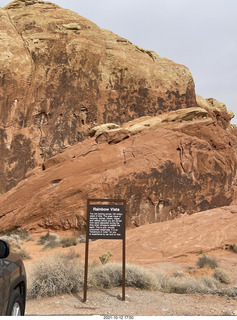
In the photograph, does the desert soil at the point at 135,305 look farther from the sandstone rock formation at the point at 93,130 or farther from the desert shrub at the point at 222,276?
the sandstone rock formation at the point at 93,130

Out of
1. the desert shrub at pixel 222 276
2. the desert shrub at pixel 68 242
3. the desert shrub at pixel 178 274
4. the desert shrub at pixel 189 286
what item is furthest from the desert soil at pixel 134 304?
the desert shrub at pixel 68 242

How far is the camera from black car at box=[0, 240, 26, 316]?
141 inches

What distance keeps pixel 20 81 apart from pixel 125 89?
9986 millimetres

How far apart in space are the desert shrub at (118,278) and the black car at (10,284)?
416 centimetres

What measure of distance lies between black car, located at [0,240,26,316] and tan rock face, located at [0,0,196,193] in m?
25.1

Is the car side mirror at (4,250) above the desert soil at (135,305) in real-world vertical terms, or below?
above

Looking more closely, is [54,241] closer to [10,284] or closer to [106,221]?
[106,221]

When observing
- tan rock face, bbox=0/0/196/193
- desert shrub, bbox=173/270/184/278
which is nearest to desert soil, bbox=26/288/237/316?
desert shrub, bbox=173/270/184/278

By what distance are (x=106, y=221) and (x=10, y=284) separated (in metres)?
4.20

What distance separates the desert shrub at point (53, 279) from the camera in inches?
304

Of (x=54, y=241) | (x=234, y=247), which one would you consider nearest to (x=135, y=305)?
(x=234, y=247)

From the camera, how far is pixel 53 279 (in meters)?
7.94

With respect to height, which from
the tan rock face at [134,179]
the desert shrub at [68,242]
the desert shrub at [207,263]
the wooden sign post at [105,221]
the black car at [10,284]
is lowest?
the desert shrub at [207,263]

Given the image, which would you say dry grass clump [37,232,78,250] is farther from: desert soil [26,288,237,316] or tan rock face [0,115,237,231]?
desert soil [26,288,237,316]
